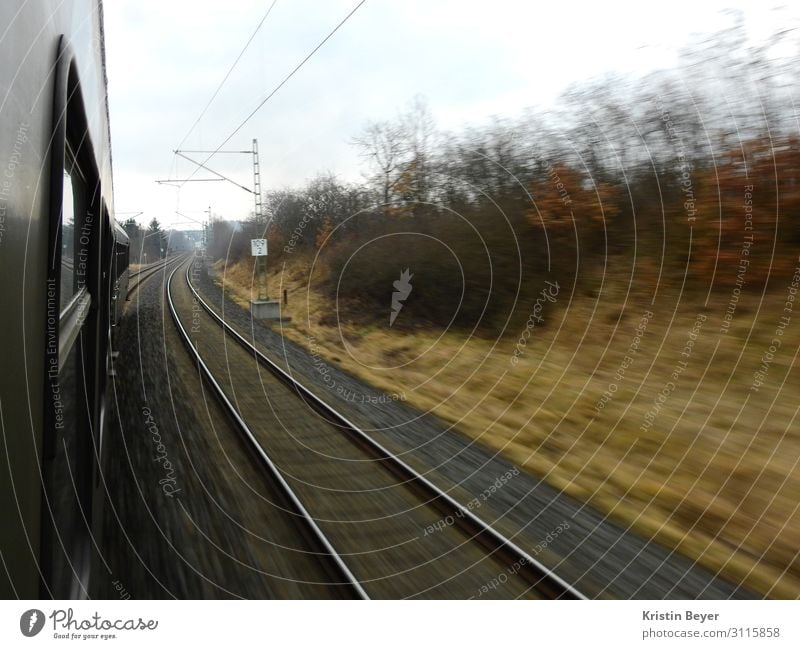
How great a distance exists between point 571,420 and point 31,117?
14.4 feet

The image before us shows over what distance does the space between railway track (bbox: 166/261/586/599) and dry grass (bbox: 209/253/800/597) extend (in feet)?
2.97

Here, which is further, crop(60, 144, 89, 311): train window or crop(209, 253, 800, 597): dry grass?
crop(209, 253, 800, 597): dry grass

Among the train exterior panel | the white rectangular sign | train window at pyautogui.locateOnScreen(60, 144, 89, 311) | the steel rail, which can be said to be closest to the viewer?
the train exterior panel

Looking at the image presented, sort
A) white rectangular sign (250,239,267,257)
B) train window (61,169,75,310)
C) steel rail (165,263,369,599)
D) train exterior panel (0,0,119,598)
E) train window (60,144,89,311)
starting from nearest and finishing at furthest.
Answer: train exterior panel (0,0,119,598) → train window (61,169,75,310) → train window (60,144,89,311) → steel rail (165,263,369,599) → white rectangular sign (250,239,267,257)

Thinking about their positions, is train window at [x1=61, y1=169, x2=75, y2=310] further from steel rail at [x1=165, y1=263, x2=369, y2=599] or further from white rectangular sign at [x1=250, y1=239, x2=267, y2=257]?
white rectangular sign at [x1=250, y1=239, x2=267, y2=257]

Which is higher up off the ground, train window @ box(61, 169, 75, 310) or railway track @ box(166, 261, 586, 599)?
train window @ box(61, 169, 75, 310)

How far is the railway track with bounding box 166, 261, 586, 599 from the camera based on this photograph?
8.20 feet

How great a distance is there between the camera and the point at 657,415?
4.05m

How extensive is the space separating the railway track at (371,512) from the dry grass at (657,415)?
0.91m

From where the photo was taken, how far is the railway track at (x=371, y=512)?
2498mm

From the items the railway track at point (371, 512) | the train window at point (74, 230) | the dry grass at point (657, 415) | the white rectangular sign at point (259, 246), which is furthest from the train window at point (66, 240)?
the dry grass at point (657, 415)

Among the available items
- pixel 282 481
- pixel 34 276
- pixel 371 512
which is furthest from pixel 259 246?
pixel 34 276

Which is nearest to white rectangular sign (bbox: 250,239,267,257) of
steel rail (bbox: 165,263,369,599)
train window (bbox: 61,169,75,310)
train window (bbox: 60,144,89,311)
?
steel rail (bbox: 165,263,369,599)

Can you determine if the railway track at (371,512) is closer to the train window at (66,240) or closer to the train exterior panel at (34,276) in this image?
the train window at (66,240)
